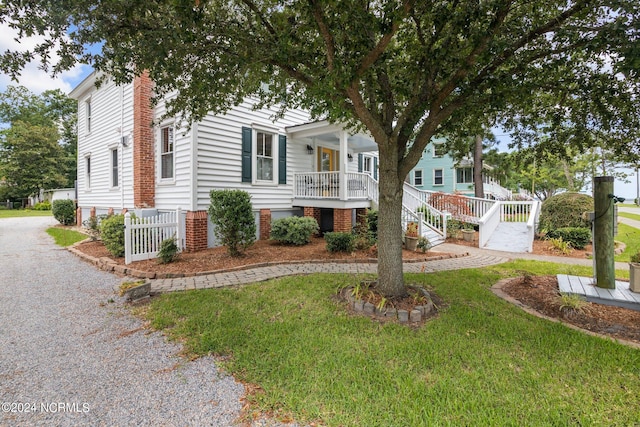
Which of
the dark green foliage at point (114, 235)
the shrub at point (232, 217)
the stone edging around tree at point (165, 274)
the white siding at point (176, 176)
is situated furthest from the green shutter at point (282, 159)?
the dark green foliage at point (114, 235)

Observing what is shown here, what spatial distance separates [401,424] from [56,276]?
7259mm

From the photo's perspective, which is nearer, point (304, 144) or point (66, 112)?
point (304, 144)

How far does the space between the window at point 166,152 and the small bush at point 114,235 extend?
7.11 ft

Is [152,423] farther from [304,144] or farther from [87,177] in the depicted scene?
[87,177]

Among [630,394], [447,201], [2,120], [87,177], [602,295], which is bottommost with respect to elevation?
[630,394]

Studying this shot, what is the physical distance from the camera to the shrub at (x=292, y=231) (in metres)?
8.59

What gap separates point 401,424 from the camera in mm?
2061

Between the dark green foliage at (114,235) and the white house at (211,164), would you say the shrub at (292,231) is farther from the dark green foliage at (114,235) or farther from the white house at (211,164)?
the dark green foliage at (114,235)

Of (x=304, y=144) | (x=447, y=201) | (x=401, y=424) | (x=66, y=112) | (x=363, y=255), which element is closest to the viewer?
(x=401, y=424)

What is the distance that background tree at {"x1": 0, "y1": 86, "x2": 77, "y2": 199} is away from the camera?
1138 inches

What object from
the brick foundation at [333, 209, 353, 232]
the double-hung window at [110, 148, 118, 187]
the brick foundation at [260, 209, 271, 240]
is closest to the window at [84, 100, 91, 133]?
the double-hung window at [110, 148, 118, 187]

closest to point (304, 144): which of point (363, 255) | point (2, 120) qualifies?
point (363, 255)

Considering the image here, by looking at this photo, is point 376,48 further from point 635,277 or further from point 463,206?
point 463,206

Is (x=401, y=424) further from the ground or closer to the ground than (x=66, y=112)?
closer to the ground
